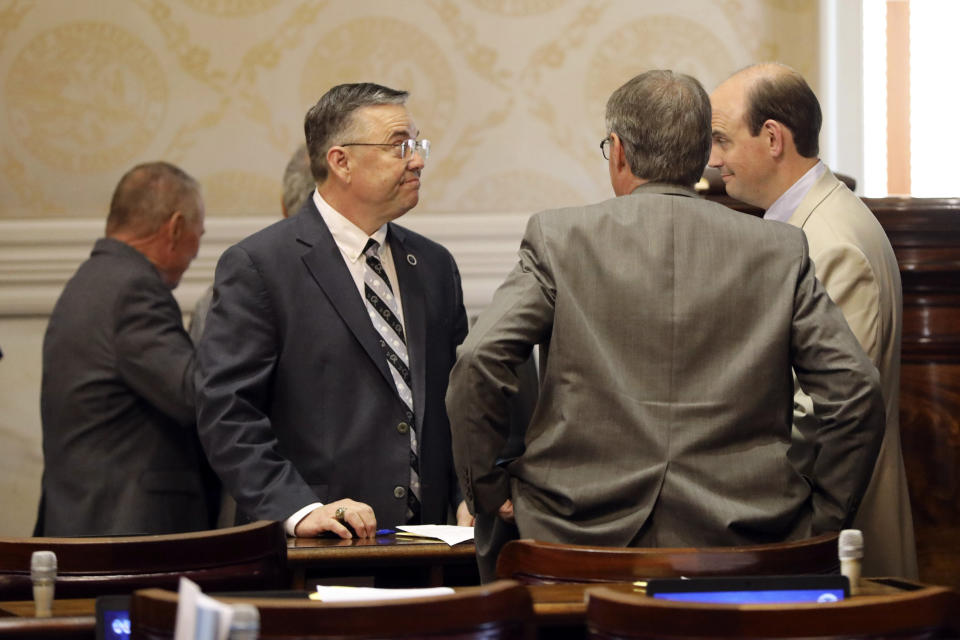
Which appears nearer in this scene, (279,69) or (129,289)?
(129,289)

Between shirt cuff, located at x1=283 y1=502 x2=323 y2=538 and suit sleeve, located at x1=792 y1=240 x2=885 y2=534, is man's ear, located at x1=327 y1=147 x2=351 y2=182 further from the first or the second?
suit sleeve, located at x1=792 y1=240 x2=885 y2=534

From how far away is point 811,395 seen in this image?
9.24 ft

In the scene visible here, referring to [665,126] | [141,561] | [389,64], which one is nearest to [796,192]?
[665,126]

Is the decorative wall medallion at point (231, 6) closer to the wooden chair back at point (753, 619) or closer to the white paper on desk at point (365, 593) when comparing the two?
the white paper on desk at point (365, 593)

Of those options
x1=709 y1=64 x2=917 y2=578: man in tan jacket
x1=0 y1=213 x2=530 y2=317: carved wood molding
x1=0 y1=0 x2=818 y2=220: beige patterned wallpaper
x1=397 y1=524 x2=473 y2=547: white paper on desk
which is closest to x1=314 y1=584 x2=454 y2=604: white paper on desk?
x1=397 y1=524 x2=473 y2=547: white paper on desk

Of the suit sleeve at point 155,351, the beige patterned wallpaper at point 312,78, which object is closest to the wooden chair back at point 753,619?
the suit sleeve at point 155,351

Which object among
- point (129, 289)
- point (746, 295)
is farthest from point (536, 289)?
point (129, 289)

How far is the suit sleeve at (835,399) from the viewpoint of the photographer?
2.72m

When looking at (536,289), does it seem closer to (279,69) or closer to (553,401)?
(553,401)

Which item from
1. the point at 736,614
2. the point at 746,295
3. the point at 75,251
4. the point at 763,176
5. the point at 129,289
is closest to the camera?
the point at 736,614

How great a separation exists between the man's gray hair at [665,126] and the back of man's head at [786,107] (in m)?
0.66

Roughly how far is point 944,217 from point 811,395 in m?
0.95

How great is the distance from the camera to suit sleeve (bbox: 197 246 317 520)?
10.8ft

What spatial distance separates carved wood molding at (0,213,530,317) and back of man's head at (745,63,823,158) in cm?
175
